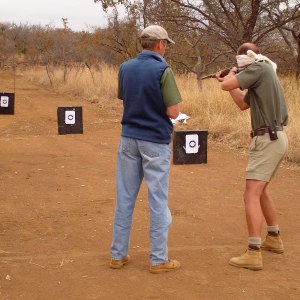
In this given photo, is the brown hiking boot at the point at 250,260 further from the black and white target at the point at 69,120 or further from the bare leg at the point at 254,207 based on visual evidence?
the black and white target at the point at 69,120

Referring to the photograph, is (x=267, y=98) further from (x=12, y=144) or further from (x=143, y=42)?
(x=12, y=144)

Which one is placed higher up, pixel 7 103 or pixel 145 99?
pixel 7 103

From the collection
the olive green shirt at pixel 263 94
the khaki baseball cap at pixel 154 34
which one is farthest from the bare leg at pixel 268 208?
the khaki baseball cap at pixel 154 34

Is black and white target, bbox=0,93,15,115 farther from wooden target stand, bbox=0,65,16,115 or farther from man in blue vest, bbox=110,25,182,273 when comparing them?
man in blue vest, bbox=110,25,182,273

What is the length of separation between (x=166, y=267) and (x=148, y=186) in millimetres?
584

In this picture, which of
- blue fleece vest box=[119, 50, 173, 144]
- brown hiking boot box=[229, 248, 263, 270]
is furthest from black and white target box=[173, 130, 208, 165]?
blue fleece vest box=[119, 50, 173, 144]

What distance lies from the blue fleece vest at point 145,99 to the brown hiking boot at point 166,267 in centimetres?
84

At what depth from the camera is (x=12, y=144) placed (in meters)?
8.71

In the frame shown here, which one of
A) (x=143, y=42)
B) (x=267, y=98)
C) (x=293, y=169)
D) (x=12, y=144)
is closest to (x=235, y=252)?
(x=267, y=98)

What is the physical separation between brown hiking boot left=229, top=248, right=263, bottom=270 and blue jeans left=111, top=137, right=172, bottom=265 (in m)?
0.54

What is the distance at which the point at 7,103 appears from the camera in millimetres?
13031

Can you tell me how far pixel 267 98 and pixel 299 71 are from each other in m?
10.1

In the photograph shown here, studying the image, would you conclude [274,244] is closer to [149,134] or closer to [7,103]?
[149,134]

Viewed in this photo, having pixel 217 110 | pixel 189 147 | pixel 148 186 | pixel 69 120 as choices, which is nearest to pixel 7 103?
pixel 69 120
